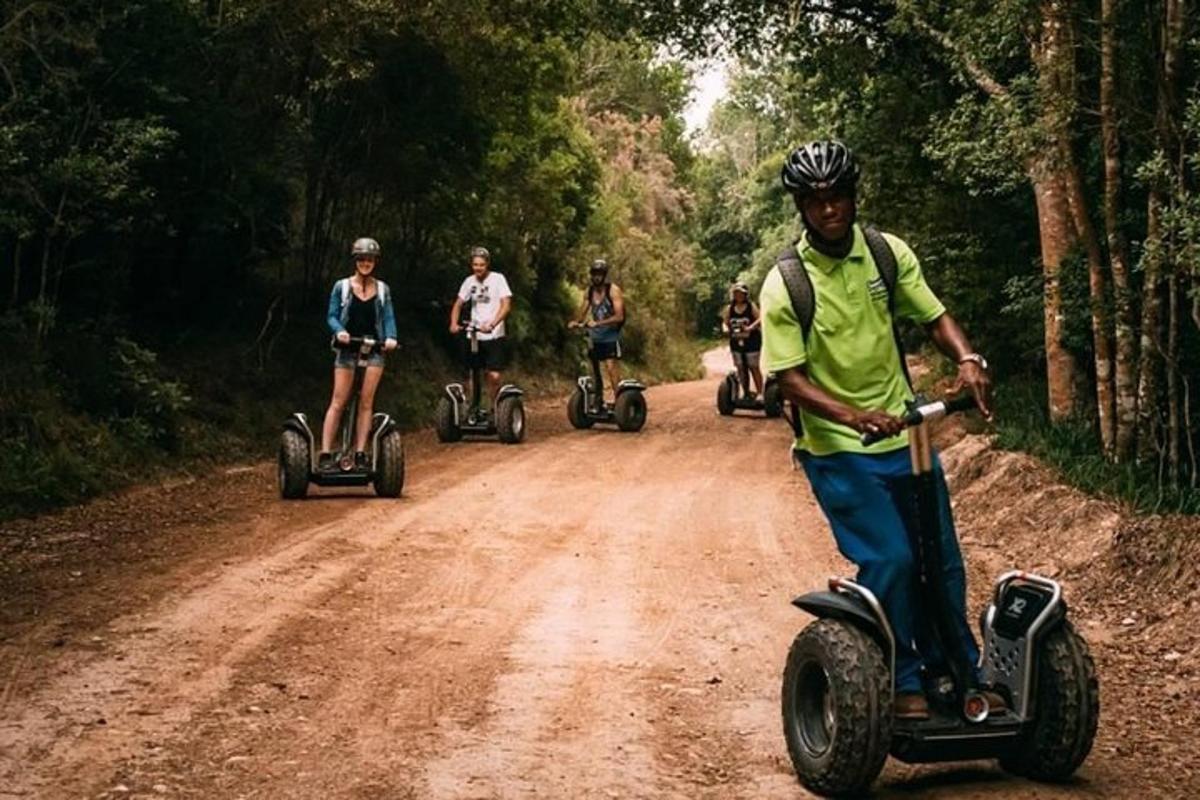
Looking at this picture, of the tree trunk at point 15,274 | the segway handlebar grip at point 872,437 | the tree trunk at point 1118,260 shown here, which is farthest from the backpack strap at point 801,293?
the tree trunk at point 15,274

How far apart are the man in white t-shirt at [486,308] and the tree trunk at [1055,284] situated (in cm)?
598

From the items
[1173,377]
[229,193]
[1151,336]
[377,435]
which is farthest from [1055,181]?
[229,193]

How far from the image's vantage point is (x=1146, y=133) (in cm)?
957

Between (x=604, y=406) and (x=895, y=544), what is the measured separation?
13659 millimetres

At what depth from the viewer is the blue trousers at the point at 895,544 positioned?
4516mm

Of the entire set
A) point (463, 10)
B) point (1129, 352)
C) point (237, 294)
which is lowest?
point (1129, 352)

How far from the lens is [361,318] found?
11.2 metres

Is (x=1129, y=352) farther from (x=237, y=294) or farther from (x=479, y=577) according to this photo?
(x=237, y=294)

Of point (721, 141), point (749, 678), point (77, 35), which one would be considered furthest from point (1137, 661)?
point (721, 141)

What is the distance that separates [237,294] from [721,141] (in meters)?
61.1

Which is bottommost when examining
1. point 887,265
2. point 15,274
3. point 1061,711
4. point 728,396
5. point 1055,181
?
point 1061,711

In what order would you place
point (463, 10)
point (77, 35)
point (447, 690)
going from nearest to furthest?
point (447, 690)
point (77, 35)
point (463, 10)

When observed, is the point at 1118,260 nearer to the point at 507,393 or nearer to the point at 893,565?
the point at 893,565

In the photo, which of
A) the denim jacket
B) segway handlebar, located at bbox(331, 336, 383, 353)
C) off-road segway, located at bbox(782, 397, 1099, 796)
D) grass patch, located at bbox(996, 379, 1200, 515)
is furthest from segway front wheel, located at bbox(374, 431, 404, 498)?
off-road segway, located at bbox(782, 397, 1099, 796)
